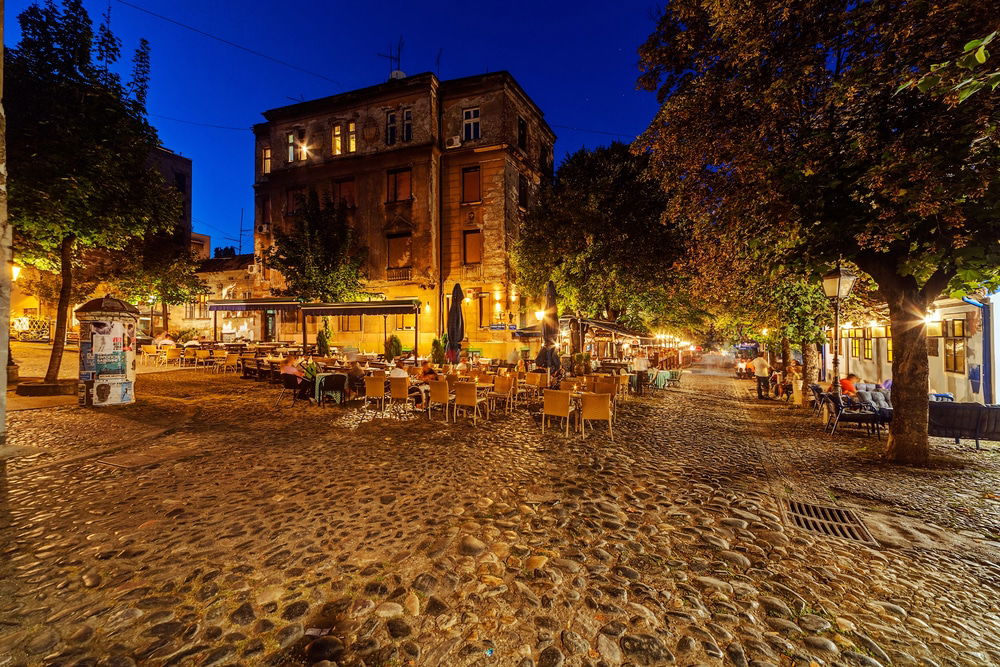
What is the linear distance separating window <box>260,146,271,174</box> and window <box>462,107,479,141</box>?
15399 millimetres

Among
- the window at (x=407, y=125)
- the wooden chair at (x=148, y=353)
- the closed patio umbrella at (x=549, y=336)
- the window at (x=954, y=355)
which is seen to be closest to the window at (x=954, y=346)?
the window at (x=954, y=355)

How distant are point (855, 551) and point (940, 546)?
2.92 feet

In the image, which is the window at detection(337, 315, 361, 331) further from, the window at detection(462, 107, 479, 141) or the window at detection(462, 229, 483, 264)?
the window at detection(462, 107, 479, 141)

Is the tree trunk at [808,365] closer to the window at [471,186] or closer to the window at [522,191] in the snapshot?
the window at [522,191]

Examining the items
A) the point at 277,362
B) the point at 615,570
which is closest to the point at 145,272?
the point at 277,362

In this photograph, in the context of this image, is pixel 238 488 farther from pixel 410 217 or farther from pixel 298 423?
pixel 410 217

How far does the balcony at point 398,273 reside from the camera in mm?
23703

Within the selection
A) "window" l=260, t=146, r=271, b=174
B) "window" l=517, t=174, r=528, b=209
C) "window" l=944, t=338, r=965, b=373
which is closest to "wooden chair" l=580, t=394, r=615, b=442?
"window" l=944, t=338, r=965, b=373

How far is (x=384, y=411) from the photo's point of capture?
32.6 ft

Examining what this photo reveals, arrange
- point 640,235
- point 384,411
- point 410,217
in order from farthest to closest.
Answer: point 410,217 < point 640,235 < point 384,411

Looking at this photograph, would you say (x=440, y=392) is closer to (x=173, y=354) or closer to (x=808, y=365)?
(x=808, y=365)

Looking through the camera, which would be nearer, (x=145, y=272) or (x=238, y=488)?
(x=238, y=488)

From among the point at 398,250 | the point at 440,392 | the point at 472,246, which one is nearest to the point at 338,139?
the point at 398,250

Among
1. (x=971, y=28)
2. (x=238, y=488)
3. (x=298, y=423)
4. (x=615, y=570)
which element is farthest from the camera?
(x=298, y=423)
